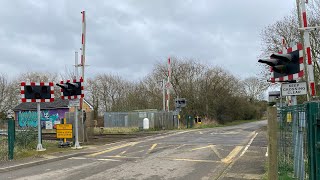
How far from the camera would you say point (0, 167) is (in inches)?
440

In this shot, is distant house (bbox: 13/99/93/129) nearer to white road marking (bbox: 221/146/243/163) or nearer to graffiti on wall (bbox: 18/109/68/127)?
graffiti on wall (bbox: 18/109/68/127)

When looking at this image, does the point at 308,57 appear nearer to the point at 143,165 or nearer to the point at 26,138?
the point at 143,165

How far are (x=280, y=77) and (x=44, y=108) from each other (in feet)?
150

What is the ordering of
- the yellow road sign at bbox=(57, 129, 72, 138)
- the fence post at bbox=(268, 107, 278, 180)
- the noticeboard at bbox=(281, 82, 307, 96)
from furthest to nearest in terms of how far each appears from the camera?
the yellow road sign at bbox=(57, 129, 72, 138) → the noticeboard at bbox=(281, 82, 307, 96) → the fence post at bbox=(268, 107, 278, 180)

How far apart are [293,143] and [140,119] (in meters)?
29.5

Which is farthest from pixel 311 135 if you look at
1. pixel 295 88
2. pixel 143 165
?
pixel 143 165

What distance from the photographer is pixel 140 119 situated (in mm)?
36125

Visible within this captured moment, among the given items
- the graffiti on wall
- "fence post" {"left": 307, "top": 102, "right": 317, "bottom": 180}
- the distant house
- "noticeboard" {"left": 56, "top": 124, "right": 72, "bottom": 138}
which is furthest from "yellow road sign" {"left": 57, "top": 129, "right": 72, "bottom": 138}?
the graffiti on wall

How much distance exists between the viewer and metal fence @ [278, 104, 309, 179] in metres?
5.95

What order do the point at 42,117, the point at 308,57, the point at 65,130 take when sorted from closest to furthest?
the point at 308,57
the point at 65,130
the point at 42,117

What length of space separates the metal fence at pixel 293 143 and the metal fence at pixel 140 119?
26932 millimetres

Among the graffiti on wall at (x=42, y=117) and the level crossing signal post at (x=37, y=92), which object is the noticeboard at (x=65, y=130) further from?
the graffiti on wall at (x=42, y=117)

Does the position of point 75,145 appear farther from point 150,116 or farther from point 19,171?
point 150,116

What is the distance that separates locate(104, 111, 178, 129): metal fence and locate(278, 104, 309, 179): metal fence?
88.4 ft
